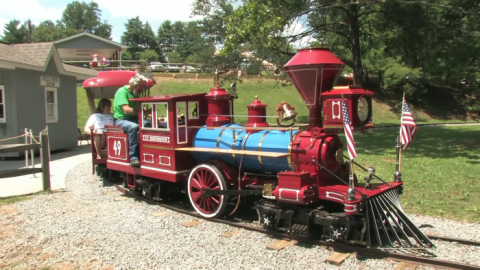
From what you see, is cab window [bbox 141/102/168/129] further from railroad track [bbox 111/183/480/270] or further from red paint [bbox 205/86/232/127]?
railroad track [bbox 111/183/480/270]

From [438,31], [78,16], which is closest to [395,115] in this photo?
[438,31]

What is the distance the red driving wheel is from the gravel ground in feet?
0.80

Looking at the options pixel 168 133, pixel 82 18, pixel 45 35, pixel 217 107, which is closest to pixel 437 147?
pixel 217 107

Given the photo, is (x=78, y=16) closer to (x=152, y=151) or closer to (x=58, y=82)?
(x=58, y=82)

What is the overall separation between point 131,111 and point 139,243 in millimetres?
3365

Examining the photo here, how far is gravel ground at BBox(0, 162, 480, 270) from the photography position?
4879 millimetres

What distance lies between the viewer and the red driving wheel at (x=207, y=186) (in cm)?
649

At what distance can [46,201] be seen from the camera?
317 inches

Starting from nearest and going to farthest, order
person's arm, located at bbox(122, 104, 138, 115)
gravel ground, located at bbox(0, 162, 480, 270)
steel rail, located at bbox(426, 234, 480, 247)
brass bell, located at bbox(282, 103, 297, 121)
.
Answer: gravel ground, located at bbox(0, 162, 480, 270)
steel rail, located at bbox(426, 234, 480, 247)
brass bell, located at bbox(282, 103, 297, 121)
person's arm, located at bbox(122, 104, 138, 115)

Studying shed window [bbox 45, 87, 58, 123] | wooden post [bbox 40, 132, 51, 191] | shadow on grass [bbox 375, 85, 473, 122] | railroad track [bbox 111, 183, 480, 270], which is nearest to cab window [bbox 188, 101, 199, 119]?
railroad track [bbox 111, 183, 480, 270]

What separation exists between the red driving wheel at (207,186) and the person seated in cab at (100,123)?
12.8 ft

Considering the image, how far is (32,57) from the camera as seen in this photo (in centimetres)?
1412

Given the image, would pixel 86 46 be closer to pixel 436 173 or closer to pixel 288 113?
pixel 436 173

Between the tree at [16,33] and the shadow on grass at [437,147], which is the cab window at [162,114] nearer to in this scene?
the shadow on grass at [437,147]
